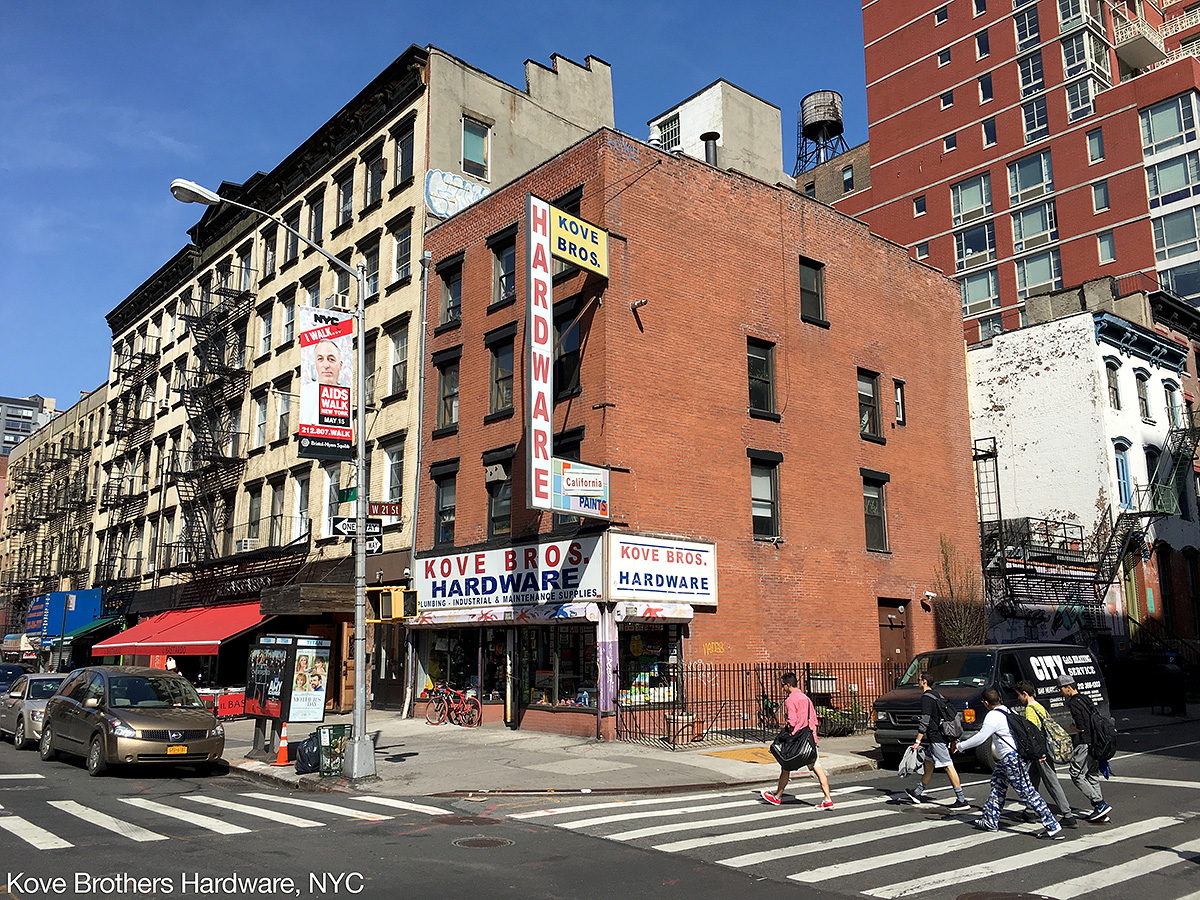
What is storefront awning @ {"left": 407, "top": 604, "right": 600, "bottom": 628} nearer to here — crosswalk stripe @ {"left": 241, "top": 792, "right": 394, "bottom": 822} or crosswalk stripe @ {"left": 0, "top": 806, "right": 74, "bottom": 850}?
crosswalk stripe @ {"left": 241, "top": 792, "right": 394, "bottom": 822}

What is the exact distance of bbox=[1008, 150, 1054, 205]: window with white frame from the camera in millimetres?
53281

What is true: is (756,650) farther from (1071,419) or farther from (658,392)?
(1071,419)

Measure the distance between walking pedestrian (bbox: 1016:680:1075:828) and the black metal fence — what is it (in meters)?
8.52

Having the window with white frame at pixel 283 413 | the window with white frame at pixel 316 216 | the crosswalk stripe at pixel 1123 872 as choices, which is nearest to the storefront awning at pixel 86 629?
the window with white frame at pixel 283 413

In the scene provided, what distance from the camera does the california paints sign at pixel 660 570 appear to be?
19953mm

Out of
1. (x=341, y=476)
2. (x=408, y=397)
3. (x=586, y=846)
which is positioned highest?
(x=408, y=397)

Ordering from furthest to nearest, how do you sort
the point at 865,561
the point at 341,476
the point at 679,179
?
the point at 341,476
the point at 865,561
the point at 679,179

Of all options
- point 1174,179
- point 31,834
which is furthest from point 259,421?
point 1174,179

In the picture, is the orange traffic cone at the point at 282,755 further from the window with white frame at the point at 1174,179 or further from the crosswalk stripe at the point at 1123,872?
the window with white frame at the point at 1174,179

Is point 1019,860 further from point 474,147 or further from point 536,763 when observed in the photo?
point 474,147

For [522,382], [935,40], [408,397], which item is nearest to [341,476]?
[408,397]

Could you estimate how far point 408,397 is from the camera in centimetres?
2786

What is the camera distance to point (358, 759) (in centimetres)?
1496

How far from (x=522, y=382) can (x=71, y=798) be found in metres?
13.7
